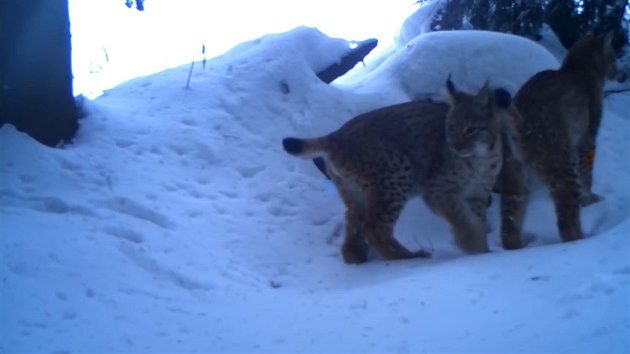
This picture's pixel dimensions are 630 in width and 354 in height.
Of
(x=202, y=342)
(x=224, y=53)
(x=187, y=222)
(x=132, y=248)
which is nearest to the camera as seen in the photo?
(x=202, y=342)

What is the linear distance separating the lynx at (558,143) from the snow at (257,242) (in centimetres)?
38

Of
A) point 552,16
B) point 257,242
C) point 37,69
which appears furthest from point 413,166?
point 552,16

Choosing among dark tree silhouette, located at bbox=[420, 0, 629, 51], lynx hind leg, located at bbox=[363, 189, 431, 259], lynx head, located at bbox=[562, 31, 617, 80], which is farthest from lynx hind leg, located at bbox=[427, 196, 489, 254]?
dark tree silhouette, located at bbox=[420, 0, 629, 51]

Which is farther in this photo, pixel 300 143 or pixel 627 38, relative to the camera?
pixel 627 38

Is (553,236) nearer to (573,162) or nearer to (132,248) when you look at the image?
(573,162)

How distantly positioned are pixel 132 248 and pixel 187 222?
0.86m

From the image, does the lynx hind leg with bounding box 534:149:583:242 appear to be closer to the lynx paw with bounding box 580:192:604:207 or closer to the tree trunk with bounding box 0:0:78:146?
the lynx paw with bounding box 580:192:604:207

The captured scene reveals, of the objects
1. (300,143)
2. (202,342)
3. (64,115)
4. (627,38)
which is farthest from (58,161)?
(627,38)

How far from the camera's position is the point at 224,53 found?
10.2 meters

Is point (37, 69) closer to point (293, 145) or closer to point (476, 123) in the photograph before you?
point (293, 145)

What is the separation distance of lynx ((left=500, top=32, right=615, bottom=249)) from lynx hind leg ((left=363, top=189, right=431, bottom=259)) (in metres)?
Answer: 1.05

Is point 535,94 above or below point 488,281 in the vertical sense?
above

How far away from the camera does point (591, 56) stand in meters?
7.41

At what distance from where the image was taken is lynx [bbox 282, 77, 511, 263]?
20.0ft
